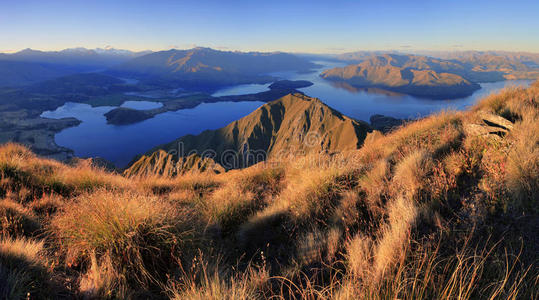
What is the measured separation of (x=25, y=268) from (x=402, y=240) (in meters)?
4.28

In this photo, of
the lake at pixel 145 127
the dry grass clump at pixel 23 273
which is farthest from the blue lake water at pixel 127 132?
the dry grass clump at pixel 23 273

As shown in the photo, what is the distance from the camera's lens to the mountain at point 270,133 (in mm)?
89688

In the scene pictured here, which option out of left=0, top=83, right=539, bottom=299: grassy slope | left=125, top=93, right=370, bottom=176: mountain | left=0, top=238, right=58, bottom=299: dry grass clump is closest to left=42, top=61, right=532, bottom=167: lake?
left=125, top=93, right=370, bottom=176: mountain

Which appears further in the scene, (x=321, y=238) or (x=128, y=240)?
(x=321, y=238)

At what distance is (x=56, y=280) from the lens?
258cm

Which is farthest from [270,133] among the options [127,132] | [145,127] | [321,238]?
[321,238]

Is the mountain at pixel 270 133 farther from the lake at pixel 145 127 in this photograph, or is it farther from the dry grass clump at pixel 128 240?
the dry grass clump at pixel 128 240

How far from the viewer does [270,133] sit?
407 ft

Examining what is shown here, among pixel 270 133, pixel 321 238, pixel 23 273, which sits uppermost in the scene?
pixel 23 273

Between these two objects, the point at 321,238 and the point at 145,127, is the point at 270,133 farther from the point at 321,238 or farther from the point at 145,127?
the point at 321,238

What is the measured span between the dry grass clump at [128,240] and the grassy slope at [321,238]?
0.02m

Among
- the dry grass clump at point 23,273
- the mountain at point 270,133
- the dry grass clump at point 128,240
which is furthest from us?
the mountain at point 270,133

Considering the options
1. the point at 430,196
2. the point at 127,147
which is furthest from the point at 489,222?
the point at 127,147

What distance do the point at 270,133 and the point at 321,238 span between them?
121 meters
